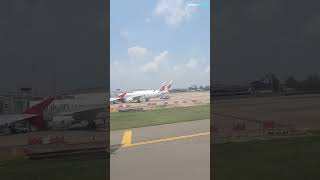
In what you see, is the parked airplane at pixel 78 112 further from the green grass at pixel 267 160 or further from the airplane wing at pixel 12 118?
the green grass at pixel 267 160

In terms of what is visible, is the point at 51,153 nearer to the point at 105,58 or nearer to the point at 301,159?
the point at 105,58

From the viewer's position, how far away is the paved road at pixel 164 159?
371 centimetres

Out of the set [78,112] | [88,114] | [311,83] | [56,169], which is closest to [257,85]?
[311,83]

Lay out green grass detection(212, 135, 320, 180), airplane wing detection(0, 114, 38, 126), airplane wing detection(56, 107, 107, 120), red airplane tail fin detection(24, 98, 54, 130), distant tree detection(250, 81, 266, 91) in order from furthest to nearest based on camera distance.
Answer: distant tree detection(250, 81, 266, 91), airplane wing detection(56, 107, 107, 120), airplane wing detection(0, 114, 38, 126), red airplane tail fin detection(24, 98, 54, 130), green grass detection(212, 135, 320, 180)

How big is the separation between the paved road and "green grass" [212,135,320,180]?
169 millimetres

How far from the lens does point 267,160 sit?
4.30 m

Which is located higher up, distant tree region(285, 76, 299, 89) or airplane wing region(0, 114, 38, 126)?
distant tree region(285, 76, 299, 89)

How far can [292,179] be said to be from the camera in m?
3.50

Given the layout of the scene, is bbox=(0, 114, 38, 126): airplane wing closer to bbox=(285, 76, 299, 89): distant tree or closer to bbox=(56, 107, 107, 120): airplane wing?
bbox=(56, 107, 107, 120): airplane wing

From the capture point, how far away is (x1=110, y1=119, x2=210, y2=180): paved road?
3.71 meters

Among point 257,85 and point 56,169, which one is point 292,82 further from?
point 56,169

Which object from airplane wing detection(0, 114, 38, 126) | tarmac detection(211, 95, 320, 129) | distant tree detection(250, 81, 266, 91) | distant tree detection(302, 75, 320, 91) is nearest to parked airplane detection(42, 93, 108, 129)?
airplane wing detection(0, 114, 38, 126)

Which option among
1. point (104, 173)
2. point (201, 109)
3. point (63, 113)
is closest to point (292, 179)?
point (104, 173)

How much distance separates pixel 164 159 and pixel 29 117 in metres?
2.62
